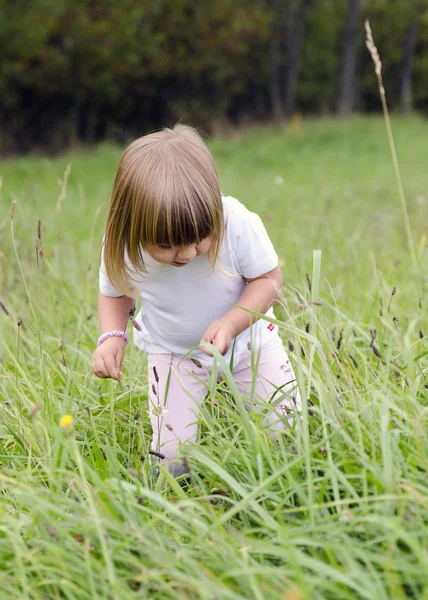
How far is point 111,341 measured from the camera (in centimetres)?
186

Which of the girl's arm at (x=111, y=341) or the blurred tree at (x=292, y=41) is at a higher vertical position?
the blurred tree at (x=292, y=41)

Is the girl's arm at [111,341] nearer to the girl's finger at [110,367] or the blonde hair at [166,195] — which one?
the girl's finger at [110,367]

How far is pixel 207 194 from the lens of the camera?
5.38ft

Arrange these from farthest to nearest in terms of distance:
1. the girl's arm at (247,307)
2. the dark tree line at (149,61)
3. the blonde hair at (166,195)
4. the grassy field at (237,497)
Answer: the dark tree line at (149,61), the girl's arm at (247,307), the blonde hair at (166,195), the grassy field at (237,497)

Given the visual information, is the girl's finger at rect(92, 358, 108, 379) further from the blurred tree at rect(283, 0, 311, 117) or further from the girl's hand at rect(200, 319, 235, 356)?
the blurred tree at rect(283, 0, 311, 117)

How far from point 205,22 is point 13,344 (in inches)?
585

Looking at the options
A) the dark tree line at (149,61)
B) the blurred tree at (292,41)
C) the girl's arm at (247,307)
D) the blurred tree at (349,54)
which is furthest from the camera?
the blurred tree at (292,41)

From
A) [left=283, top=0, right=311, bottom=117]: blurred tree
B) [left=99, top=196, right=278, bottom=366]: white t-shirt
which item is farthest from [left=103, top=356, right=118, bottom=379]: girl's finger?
[left=283, top=0, right=311, bottom=117]: blurred tree

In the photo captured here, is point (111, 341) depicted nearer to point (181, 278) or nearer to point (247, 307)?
point (181, 278)

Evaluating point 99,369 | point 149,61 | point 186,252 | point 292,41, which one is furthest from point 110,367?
point 292,41

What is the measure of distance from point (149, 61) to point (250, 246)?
47.6ft

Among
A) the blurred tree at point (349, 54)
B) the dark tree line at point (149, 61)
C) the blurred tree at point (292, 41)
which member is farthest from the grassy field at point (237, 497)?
the blurred tree at point (292, 41)

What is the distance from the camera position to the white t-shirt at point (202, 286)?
1903 millimetres

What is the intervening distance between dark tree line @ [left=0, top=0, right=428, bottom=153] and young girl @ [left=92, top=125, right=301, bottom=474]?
934cm
